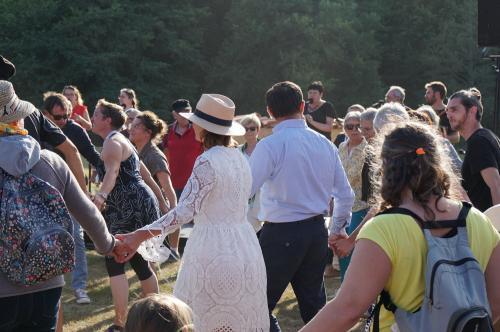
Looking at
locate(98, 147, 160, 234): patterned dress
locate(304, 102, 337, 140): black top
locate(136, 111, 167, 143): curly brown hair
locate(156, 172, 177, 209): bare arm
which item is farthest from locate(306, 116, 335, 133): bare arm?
locate(98, 147, 160, 234): patterned dress

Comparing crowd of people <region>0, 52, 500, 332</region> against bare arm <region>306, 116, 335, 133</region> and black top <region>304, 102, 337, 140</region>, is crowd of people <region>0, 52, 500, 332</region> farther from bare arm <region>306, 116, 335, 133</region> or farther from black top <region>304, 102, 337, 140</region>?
black top <region>304, 102, 337, 140</region>

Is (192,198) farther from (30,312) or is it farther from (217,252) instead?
(30,312)

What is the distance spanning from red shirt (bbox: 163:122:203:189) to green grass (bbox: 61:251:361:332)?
123 centimetres

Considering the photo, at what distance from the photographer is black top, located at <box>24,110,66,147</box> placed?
17.7 ft

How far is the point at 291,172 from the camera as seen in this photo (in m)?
5.30

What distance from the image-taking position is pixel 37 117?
5457 mm

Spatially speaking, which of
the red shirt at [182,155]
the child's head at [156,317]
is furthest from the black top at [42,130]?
the red shirt at [182,155]

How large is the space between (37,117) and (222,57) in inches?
1408

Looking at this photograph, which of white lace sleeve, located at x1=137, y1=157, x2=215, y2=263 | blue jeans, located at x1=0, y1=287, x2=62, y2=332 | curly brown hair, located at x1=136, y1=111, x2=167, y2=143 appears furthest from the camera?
curly brown hair, located at x1=136, y1=111, x2=167, y2=143

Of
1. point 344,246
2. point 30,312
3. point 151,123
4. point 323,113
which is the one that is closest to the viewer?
point 30,312

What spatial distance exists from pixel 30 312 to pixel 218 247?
1234mm

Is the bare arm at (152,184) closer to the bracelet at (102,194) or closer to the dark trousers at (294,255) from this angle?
the bracelet at (102,194)

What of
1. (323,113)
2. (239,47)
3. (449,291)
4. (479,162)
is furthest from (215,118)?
(239,47)

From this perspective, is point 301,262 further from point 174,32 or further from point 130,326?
point 174,32
